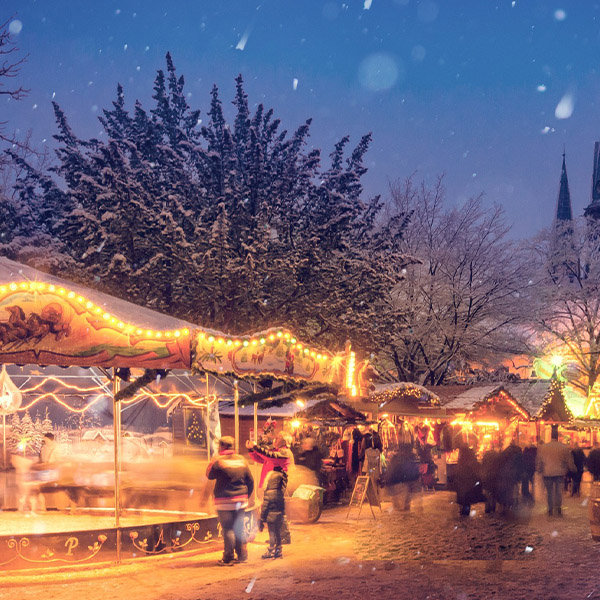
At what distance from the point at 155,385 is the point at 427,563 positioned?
869 centimetres

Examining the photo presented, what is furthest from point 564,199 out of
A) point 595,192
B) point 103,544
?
point 103,544

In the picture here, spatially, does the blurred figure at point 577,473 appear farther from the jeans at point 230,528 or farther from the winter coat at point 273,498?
the jeans at point 230,528

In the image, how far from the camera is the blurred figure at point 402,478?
16.2 meters

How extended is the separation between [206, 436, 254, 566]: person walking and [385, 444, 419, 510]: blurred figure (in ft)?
22.2

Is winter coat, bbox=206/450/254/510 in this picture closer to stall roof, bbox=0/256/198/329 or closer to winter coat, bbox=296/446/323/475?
stall roof, bbox=0/256/198/329

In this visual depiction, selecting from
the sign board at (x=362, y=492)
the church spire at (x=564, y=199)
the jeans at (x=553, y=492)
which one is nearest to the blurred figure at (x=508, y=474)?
the jeans at (x=553, y=492)

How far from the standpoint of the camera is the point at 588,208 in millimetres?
76375

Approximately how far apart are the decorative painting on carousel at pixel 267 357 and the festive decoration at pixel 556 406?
13155 mm

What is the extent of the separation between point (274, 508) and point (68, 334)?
13.7ft

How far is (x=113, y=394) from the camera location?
38.5 ft

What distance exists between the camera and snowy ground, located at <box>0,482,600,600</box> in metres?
8.30

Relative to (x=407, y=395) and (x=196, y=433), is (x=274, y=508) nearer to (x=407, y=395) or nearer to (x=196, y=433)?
(x=407, y=395)

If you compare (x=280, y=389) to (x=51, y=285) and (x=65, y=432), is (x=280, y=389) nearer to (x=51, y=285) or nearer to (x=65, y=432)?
(x=51, y=285)

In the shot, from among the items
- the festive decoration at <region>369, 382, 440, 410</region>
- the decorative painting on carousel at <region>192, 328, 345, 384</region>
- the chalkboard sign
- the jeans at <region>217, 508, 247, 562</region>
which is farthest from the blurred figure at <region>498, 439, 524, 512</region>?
the jeans at <region>217, 508, 247, 562</region>
